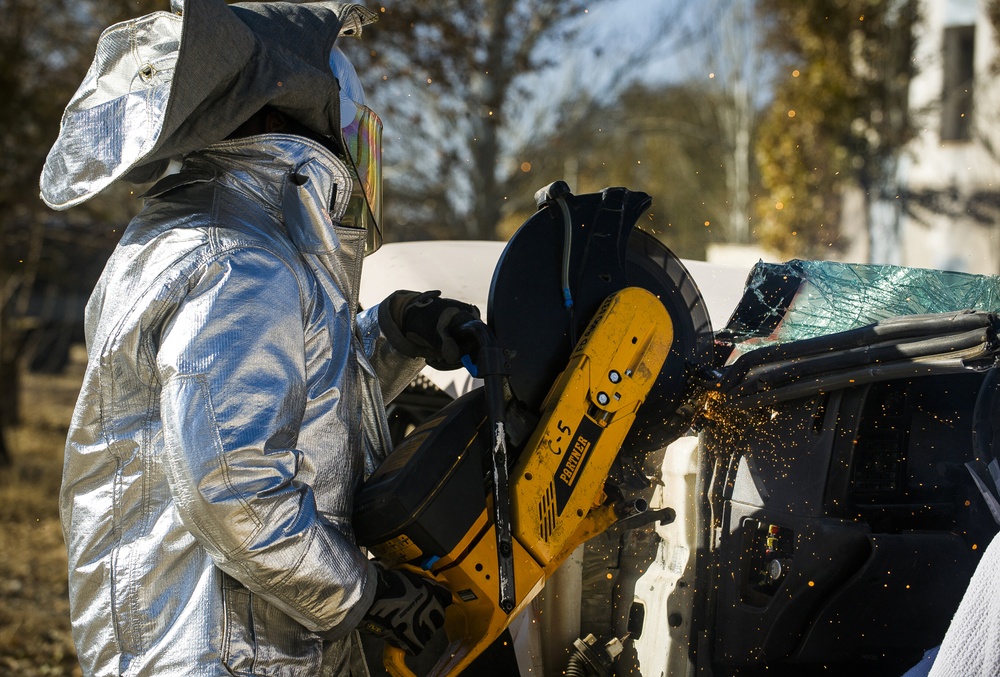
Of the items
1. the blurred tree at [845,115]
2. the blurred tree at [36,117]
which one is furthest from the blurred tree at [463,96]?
the blurred tree at [845,115]

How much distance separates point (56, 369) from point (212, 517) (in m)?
17.2

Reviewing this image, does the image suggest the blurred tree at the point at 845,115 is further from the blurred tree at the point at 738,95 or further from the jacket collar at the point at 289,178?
the jacket collar at the point at 289,178

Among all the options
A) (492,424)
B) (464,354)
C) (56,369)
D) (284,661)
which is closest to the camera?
(284,661)

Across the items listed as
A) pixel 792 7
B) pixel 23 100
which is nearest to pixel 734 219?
pixel 792 7

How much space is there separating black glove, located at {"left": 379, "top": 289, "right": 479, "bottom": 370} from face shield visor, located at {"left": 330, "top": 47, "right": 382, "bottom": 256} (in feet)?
0.66

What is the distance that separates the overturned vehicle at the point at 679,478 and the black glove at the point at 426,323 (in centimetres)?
8

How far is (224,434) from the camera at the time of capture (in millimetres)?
1721

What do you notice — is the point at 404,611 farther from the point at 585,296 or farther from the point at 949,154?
the point at 949,154

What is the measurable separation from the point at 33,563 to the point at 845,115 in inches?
563

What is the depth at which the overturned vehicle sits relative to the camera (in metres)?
2.06

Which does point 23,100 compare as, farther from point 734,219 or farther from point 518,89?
point 734,219

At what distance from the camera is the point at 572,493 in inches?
83.4

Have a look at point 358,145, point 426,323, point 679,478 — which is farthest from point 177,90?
point 679,478

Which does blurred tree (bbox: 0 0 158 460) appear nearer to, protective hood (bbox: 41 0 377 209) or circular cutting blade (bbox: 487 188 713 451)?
protective hood (bbox: 41 0 377 209)
